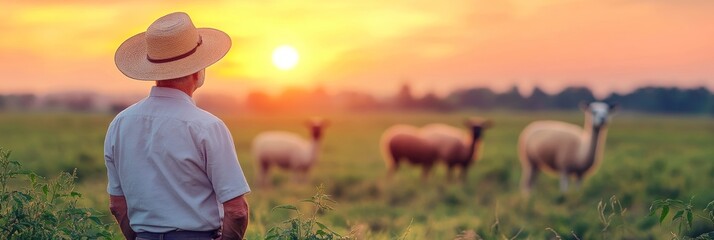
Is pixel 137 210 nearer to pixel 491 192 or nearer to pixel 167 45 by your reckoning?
pixel 167 45

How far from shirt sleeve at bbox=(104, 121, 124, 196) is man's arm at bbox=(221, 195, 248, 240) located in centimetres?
64

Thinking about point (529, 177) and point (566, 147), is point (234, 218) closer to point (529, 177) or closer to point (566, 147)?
point (566, 147)

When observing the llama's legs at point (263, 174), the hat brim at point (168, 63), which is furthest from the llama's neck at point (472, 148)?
the hat brim at point (168, 63)

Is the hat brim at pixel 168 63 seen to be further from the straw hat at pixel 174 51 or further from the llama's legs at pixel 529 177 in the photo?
the llama's legs at pixel 529 177

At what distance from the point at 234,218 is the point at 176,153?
37 cm

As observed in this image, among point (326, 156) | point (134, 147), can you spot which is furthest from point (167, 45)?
point (326, 156)

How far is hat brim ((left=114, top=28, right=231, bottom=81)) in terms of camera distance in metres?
3.75

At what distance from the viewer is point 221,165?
3.54 metres

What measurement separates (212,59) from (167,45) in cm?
22

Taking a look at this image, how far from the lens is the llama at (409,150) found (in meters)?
21.2

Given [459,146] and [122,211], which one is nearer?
[122,211]

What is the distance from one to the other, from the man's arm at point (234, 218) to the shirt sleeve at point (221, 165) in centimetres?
4

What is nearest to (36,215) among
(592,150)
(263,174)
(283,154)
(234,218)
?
(234,218)

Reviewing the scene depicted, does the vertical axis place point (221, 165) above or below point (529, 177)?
above
